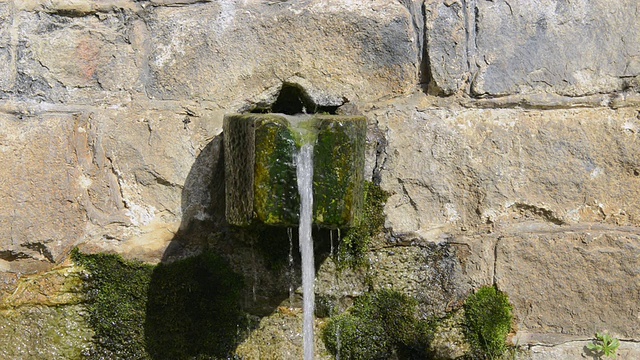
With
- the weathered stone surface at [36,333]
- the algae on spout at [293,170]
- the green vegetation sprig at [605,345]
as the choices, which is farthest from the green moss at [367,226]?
the weathered stone surface at [36,333]

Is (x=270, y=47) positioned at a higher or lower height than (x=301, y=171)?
higher

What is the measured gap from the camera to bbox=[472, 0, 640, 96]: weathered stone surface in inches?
90.7

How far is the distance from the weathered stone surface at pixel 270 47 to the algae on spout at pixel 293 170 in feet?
1.20

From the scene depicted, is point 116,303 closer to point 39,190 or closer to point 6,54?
point 39,190

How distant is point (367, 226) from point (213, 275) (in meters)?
0.54

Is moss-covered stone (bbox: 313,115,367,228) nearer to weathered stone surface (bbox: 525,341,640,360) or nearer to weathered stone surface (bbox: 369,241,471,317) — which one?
weathered stone surface (bbox: 369,241,471,317)

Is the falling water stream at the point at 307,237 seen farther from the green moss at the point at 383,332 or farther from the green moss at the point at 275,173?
the green moss at the point at 383,332

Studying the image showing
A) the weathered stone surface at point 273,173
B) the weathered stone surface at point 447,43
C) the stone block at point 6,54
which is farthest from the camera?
the weathered stone surface at point 447,43

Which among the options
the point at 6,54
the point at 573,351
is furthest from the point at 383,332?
the point at 6,54

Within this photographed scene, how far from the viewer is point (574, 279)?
2.33 meters

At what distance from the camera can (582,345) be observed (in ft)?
7.75

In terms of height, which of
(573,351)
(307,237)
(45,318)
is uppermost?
(307,237)

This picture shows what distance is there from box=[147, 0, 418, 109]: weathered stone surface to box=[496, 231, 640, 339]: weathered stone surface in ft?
2.35

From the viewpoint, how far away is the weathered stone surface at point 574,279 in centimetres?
232
